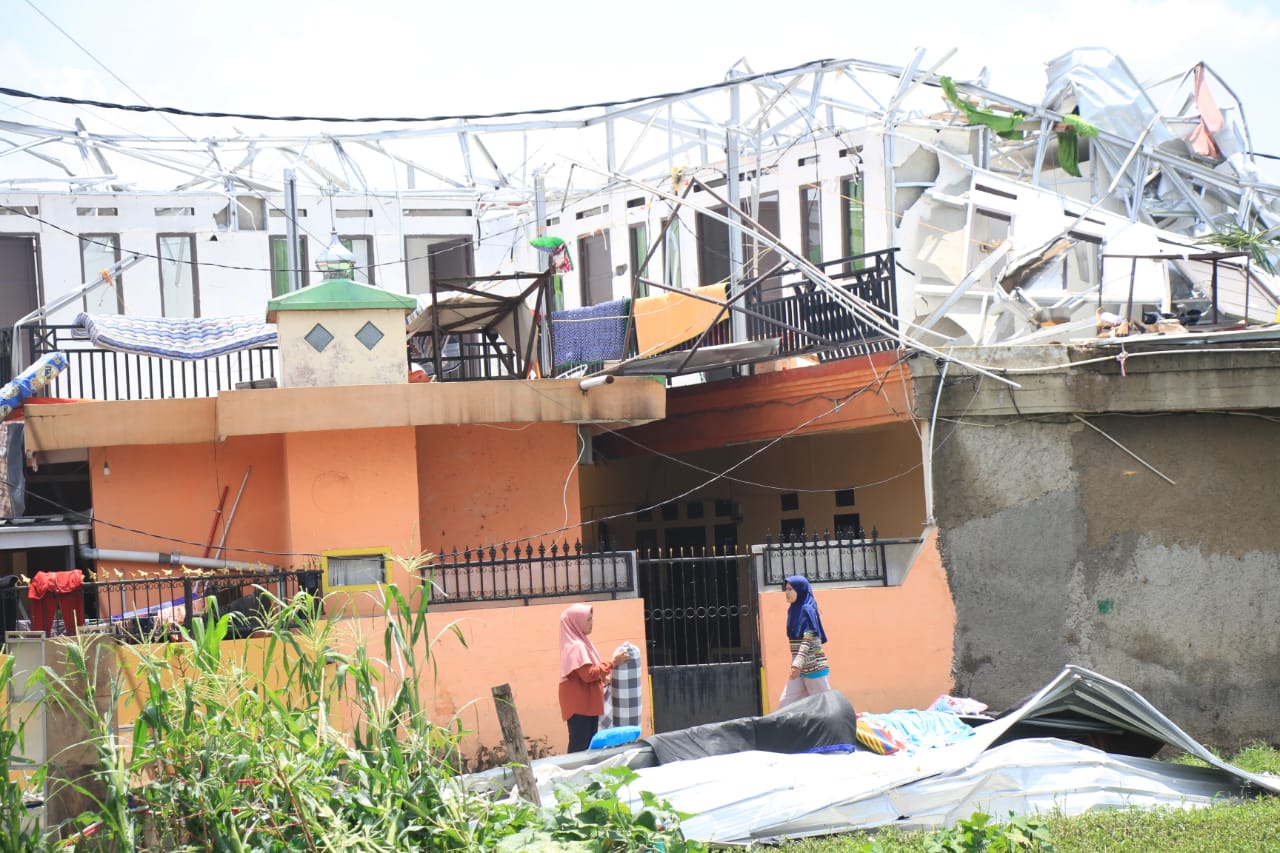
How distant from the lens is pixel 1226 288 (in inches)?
567

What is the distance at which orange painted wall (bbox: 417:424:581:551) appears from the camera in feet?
47.3

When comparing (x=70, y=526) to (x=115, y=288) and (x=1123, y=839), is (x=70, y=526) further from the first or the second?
(x=1123, y=839)

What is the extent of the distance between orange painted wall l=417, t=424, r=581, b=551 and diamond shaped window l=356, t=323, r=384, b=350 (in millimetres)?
1266

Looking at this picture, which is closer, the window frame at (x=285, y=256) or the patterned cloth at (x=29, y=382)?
the patterned cloth at (x=29, y=382)

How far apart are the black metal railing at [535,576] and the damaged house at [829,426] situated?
0.04 meters

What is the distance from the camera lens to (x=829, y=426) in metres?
13.9

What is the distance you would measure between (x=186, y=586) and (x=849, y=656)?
5778 millimetres

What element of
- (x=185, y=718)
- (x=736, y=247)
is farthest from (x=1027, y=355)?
(x=185, y=718)

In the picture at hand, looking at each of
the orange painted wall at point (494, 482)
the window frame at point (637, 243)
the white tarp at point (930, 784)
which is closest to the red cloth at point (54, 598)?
the orange painted wall at point (494, 482)

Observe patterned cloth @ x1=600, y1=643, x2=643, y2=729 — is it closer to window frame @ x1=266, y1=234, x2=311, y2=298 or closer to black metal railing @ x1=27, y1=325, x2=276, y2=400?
black metal railing @ x1=27, y1=325, x2=276, y2=400

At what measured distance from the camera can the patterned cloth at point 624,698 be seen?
36.4 feet

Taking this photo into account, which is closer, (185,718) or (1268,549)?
(185,718)

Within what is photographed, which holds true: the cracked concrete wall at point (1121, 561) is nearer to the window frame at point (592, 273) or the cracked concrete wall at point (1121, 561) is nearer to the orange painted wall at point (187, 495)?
the orange painted wall at point (187, 495)

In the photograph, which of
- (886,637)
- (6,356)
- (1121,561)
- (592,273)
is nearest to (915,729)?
(886,637)
